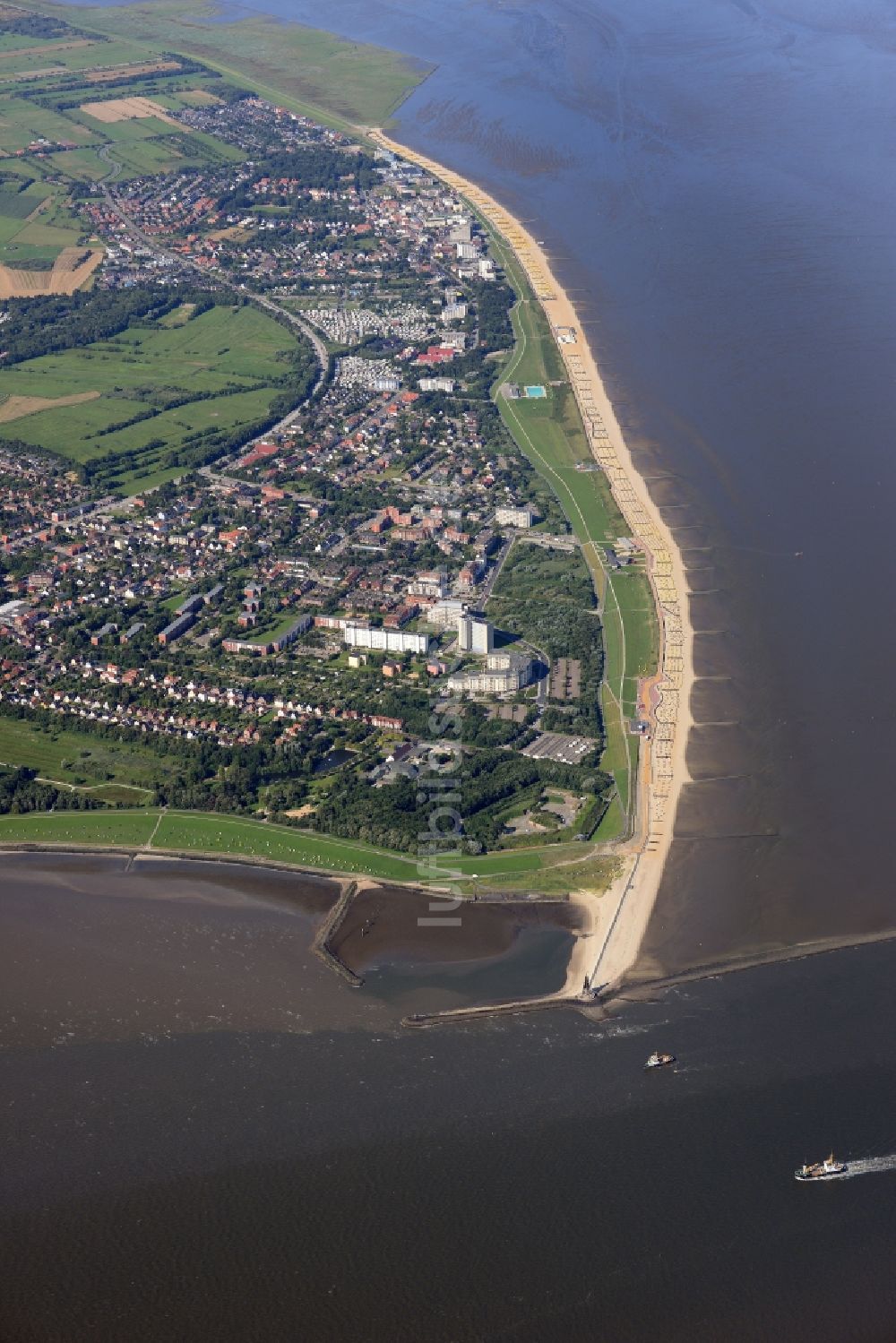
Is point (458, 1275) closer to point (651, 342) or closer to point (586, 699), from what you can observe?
point (586, 699)

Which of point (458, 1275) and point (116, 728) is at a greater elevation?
point (458, 1275)

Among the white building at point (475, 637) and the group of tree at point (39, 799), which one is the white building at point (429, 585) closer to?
the white building at point (475, 637)

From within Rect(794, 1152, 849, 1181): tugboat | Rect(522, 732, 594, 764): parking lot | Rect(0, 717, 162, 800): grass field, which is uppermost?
Rect(794, 1152, 849, 1181): tugboat

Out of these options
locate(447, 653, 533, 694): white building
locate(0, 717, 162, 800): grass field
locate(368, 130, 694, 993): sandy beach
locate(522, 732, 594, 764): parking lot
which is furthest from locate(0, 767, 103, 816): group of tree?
locate(368, 130, 694, 993): sandy beach

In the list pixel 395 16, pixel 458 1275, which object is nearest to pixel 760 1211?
pixel 458 1275

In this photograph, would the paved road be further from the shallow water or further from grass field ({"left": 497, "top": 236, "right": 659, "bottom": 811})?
the shallow water

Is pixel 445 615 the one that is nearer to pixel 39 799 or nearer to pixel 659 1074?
pixel 39 799

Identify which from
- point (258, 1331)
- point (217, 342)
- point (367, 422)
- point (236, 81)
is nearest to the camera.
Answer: point (258, 1331)
